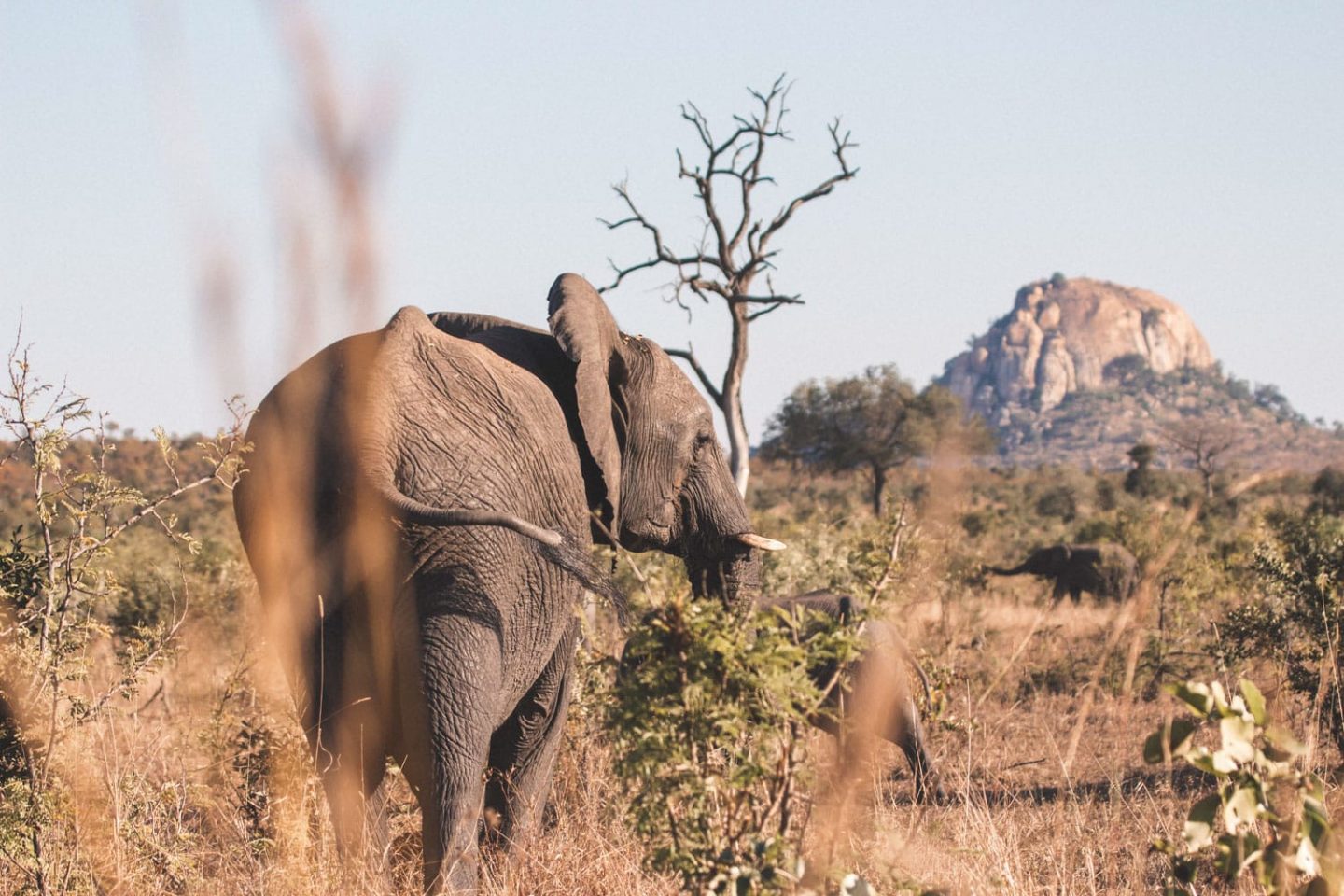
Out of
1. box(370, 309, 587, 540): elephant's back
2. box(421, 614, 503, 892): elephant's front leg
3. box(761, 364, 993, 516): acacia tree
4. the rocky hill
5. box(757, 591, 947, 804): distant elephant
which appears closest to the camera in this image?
box(421, 614, 503, 892): elephant's front leg

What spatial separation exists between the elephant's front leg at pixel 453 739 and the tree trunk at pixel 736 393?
916 cm

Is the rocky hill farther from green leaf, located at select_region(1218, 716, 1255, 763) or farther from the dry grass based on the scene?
green leaf, located at select_region(1218, 716, 1255, 763)

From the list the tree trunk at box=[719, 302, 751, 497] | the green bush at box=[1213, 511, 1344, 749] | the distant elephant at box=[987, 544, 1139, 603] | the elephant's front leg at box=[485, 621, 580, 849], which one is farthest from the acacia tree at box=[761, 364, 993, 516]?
the elephant's front leg at box=[485, 621, 580, 849]

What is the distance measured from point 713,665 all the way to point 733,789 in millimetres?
316

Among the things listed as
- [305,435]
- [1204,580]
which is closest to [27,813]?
[305,435]

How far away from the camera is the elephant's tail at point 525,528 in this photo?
3682 mm

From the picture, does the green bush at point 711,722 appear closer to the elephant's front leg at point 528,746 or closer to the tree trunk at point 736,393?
the elephant's front leg at point 528,746

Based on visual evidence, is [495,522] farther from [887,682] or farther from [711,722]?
[887,682]

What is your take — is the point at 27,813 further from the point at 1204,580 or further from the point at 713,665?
the point at 1204,580

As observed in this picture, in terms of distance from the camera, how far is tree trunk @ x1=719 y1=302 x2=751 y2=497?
13.7 meters

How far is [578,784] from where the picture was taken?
6.35 m

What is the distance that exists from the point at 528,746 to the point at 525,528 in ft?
5.71

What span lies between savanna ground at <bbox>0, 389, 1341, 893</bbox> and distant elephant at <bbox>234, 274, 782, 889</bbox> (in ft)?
0.82

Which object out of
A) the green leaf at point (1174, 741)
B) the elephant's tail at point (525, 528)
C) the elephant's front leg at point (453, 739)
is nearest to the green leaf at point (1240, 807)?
the green leaf at point (1174, 741)
